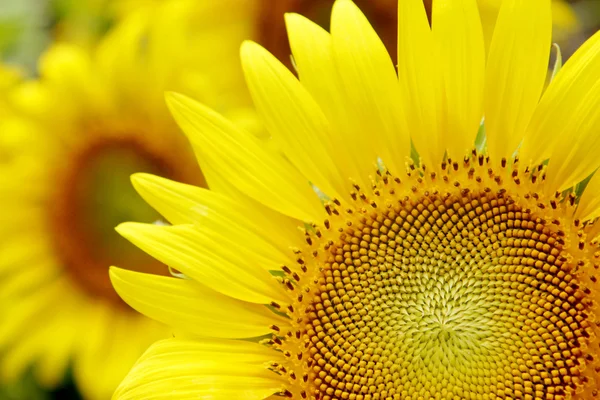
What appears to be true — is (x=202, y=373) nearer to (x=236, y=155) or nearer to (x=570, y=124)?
(x=236, y=155)

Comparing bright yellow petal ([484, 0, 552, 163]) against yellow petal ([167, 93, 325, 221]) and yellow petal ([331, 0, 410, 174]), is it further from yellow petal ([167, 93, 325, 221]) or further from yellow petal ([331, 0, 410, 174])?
yellow petal ([167, 93, 325, 221])

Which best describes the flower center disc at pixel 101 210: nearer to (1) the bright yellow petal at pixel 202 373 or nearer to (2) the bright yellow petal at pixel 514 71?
(1) the bright yellow petal at pixel 202 373

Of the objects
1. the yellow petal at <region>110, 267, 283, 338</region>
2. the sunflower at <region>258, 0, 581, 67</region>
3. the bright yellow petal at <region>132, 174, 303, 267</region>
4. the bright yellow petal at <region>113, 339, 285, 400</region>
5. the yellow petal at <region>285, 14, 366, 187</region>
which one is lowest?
the bright yellow petal at <region>113, 339, 285, 400</region>

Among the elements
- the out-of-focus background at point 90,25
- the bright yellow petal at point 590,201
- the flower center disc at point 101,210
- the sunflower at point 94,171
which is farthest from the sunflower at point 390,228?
the out-of-focus background at point 90,25

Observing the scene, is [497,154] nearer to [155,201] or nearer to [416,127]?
[416,127]

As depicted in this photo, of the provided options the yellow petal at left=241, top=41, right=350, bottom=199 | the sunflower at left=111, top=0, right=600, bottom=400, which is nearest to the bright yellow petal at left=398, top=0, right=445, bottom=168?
the sunflower at left=111, top=0, right=600, bottom=400

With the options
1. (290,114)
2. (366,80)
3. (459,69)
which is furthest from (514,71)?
(290,114)
